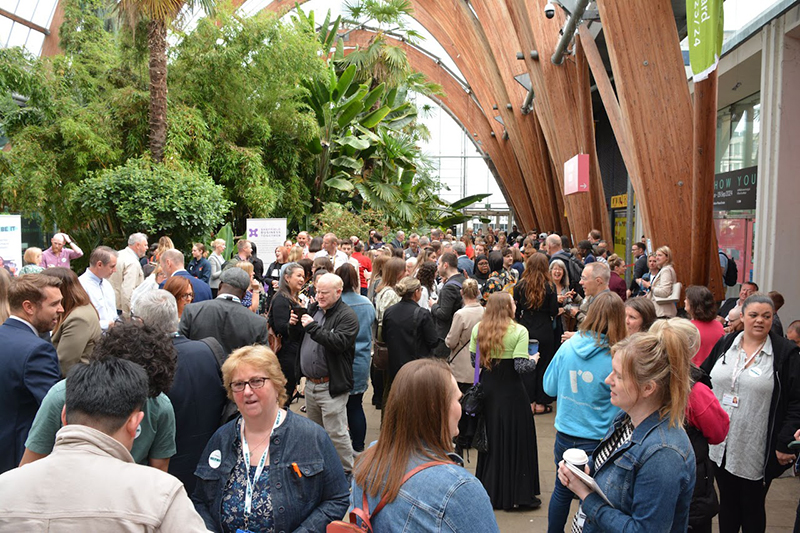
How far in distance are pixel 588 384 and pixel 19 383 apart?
10.1ft

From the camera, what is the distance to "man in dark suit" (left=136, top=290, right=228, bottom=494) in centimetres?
324

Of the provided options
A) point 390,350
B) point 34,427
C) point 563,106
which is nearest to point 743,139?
point 563,106

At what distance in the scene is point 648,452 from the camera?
232cm

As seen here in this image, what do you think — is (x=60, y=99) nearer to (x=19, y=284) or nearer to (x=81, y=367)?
Result: (x=19, y=284)

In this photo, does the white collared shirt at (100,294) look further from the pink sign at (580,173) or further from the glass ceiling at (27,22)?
the glass ceiling at (27,22)

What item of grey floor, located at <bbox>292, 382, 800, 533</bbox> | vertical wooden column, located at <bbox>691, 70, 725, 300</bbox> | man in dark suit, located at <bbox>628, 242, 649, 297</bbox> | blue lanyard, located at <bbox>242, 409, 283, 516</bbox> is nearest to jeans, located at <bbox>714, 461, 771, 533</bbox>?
grey floor, located at <bbox>292, 382, 800, 533</bbox>

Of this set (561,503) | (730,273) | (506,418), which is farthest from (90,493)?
(730,273)

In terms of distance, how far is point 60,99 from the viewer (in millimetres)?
14711

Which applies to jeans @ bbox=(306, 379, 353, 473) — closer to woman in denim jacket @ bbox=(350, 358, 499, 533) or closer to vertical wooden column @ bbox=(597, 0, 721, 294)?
woman in denim jacket @ bbox=(350, 358, 499, 533)

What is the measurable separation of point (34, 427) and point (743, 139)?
520 inches

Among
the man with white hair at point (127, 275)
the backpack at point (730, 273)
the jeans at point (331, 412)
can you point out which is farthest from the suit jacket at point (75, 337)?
the backpack at point (730, 273)

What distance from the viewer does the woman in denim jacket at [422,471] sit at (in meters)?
1.81

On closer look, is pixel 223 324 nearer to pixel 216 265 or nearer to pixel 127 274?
pixel 127 274

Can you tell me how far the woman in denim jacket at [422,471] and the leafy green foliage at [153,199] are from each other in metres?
11.1
